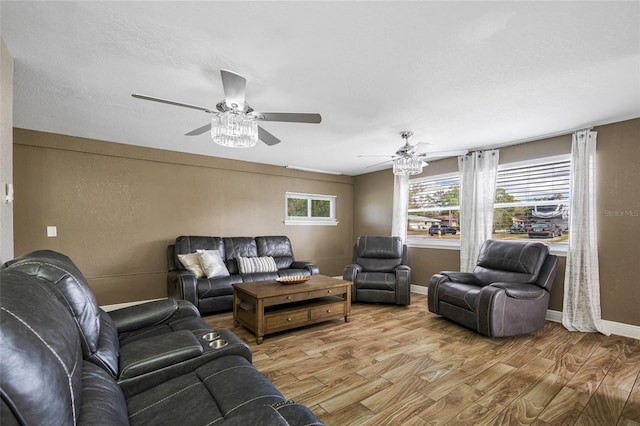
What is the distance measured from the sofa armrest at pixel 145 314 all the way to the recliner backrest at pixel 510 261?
345 centimetres

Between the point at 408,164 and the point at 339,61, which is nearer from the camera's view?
the point at 339,61

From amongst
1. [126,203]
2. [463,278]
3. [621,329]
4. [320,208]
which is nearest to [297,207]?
[320,208]

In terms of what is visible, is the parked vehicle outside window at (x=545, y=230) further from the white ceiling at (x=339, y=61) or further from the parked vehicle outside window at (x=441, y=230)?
the white ceiling at (x=339, y=61)

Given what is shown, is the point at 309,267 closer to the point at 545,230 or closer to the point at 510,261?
the point at 510,261

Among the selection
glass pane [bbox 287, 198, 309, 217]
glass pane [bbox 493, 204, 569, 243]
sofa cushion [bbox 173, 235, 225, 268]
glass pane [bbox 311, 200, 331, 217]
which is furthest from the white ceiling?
glass pane [bbox 311, 200, 331, 217]

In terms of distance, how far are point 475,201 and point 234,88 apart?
3.84m

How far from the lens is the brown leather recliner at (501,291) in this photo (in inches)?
119

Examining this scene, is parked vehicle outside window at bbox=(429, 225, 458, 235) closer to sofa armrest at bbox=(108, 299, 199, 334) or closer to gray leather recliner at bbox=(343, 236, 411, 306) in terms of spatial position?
gray leather recliner at bbox=(343, 236, 411, 306)

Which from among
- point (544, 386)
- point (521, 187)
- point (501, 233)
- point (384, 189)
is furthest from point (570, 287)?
point (384, 189)

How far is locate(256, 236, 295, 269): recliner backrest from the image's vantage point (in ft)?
16.1

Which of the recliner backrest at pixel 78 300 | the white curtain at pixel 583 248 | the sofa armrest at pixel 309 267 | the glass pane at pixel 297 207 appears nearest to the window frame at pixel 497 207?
the white curtain at pixel 583 248

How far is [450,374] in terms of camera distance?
2383 millimetres

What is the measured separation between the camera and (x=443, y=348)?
113 inches

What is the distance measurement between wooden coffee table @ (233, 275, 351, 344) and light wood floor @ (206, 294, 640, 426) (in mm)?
143
